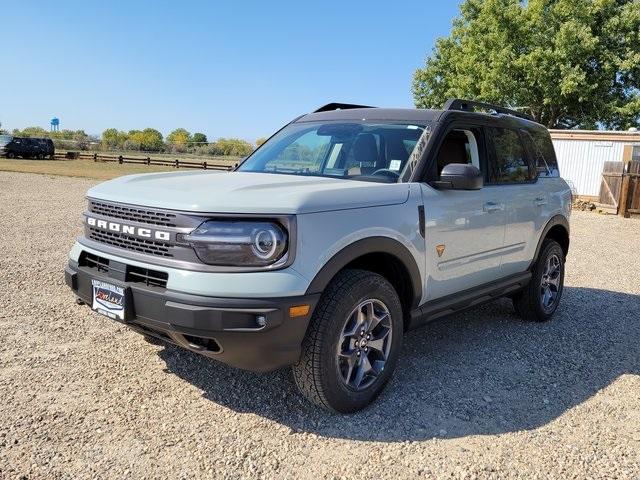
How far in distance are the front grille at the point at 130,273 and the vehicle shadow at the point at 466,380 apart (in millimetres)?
956

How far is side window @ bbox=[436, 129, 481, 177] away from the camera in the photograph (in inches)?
161

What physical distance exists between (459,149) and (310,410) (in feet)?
7.58

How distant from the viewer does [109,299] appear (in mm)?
3158

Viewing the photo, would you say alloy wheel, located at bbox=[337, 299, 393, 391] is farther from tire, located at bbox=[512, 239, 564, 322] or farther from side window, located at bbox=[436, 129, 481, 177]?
tire, located at bbox=[512, 239, 564, 322]

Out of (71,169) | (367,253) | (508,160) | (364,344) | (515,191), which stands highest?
(508,160)

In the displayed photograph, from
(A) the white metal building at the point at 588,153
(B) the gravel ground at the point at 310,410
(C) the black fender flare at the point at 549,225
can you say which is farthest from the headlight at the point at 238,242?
(A) the white metal building at the point at 588,153

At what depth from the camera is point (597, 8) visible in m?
25.4

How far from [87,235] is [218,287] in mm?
1300

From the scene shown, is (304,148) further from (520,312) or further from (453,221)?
(520,312)

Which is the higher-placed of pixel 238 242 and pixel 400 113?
pixel 400 113

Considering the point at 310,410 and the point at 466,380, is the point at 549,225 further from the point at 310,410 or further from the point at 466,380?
the point at 310,410

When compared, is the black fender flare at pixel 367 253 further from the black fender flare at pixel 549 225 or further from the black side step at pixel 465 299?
the black fender flare at pixel 549 225

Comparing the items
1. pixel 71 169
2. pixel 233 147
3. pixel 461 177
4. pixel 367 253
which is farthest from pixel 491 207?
pixel 233 147

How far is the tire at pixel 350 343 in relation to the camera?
3.09 metres
